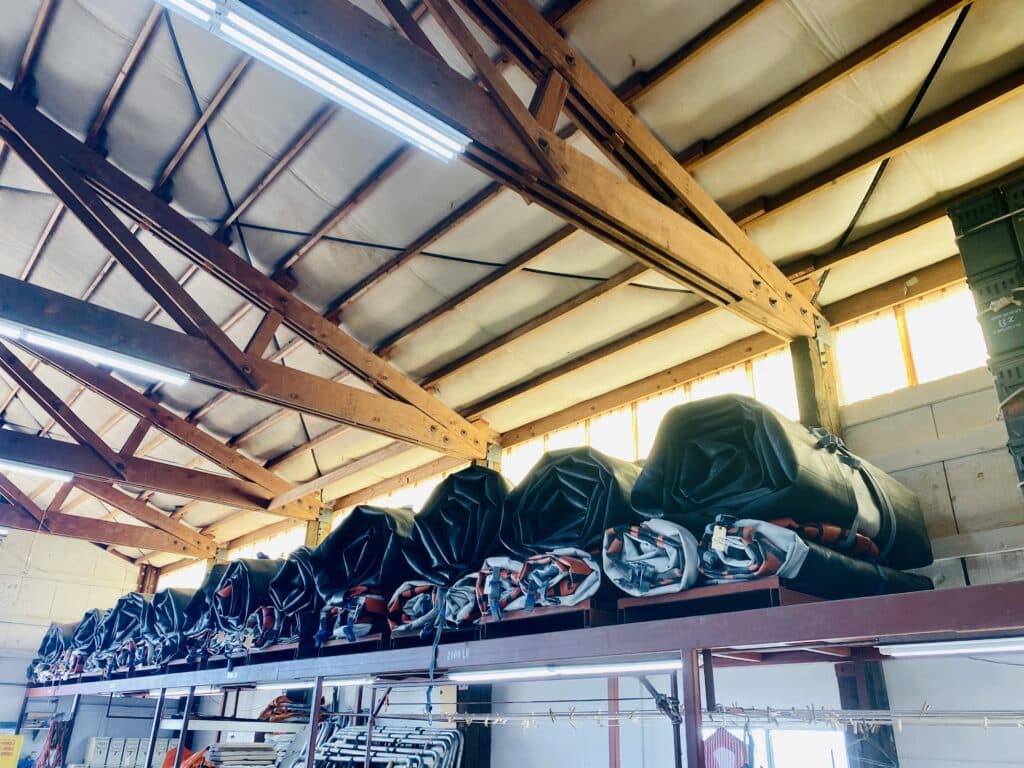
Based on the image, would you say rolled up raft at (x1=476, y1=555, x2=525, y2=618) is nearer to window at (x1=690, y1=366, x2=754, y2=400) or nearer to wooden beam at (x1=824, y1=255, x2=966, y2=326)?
window at (x1=690, y1=366, x2=754, y2=400)

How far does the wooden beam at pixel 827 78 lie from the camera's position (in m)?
3.75

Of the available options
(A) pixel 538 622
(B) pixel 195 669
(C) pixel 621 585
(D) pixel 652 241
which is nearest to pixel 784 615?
(C) pixel 621 585

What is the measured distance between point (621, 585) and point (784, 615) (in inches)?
25.9

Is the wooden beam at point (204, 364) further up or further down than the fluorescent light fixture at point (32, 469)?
further up

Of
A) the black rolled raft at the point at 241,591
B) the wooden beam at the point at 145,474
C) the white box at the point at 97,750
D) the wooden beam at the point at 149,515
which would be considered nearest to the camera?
the black rolled raft at the point at 241,591

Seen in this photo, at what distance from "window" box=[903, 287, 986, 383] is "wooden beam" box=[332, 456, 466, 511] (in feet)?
15.3

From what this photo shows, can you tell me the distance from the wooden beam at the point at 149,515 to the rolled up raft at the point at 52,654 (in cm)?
180

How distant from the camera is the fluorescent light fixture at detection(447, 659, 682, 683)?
328cm

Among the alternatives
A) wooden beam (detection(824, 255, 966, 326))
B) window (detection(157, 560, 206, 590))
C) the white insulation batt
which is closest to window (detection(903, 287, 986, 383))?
wooden beam (detection(824, 255, 966, 326))

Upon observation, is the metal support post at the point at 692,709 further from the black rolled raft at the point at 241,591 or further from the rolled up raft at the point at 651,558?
the black rolled raft at the point at 241,591

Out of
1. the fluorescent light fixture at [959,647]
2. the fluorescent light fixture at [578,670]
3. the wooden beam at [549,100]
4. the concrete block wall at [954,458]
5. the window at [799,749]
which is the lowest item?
the window at [799,749]

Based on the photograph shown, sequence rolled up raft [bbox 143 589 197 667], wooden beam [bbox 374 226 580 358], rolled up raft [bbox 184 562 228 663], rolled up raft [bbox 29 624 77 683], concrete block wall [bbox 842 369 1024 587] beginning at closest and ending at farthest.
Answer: concrete block wall [bbox 842 369 1024 587], wooden beam [bbox 374 226 580 358], rolled up raft [bbox 184 562 228 663], rolled up raft [bbox 143 589 197 667], rolled up raft [bbox 29 624 77 683]

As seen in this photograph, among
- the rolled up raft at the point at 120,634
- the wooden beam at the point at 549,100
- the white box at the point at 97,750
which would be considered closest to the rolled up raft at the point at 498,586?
the wooden beam at the point at 549,100

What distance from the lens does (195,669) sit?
21.0 feet
